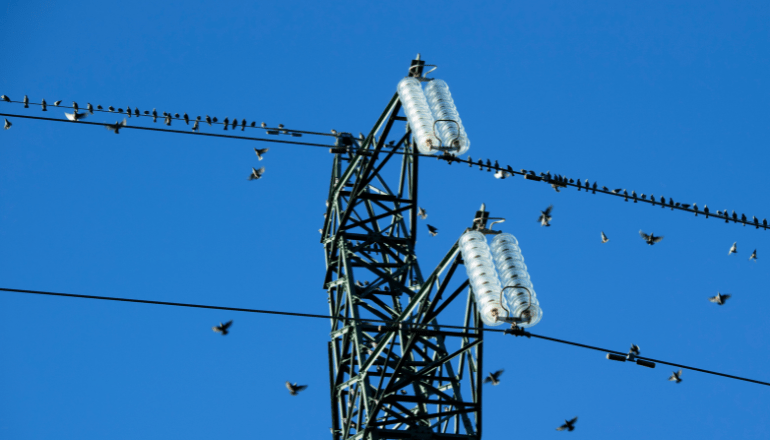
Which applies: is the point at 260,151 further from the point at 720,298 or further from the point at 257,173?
the point at 720,298

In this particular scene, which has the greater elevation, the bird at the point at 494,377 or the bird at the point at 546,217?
the bird at the point at 546,217

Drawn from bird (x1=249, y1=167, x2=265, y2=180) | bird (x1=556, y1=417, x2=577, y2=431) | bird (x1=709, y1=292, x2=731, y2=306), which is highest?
bird (x1=249, y1=167, x2=265, y2=180)

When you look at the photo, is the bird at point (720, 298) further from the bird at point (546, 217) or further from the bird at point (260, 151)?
the bird at point (260, 151)

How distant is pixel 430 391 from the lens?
1838 centimetres

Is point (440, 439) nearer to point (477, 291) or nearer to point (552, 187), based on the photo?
point (477, 291)

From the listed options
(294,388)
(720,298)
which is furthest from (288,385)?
(720,298)

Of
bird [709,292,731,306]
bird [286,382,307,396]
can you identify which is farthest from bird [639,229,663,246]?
bird [286,382,307,396]

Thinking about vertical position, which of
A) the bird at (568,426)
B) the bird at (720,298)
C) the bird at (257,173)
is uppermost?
the bird at (257,173)

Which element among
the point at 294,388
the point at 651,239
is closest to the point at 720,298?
the point at 651,239

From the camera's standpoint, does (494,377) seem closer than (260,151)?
Yes

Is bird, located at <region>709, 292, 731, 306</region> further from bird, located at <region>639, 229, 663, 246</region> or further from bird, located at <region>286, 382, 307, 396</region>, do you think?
bird, located at <region>286, 382, 307, 396</region>

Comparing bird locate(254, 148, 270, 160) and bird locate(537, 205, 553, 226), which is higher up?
bird locate(254, 148, 270, 160)

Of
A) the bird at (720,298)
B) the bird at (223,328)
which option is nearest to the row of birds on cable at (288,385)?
the bird at (223,328)

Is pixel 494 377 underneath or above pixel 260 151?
underneath
